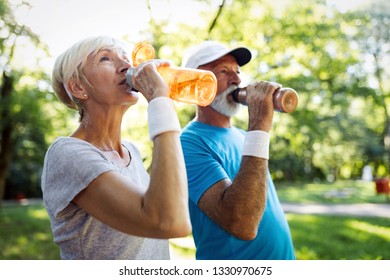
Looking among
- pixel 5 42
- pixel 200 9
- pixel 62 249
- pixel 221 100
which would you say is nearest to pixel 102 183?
pixel 62 249

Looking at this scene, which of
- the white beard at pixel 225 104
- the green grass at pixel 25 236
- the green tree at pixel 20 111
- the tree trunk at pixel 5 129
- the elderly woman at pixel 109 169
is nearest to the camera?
the elderly woman at pixel 109 169

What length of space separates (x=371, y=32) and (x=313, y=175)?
743cm

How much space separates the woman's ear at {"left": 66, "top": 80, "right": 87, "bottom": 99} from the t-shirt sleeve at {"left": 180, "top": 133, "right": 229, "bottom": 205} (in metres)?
0.32

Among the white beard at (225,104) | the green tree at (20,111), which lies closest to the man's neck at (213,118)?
the white beard at (225,104)

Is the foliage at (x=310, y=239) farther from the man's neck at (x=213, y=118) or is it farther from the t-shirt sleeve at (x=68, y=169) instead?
the t-shirt sleeve at (x=68, y=169)

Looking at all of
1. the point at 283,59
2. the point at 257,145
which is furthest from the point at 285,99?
the point at 283,59

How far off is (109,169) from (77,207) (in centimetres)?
10

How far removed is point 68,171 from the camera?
0.72 meters

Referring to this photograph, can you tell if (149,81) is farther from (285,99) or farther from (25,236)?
(25,236)

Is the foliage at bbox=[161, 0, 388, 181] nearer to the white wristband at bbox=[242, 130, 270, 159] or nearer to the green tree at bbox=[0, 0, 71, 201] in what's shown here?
the green tree at bbox=[0, 0, 71, 201]

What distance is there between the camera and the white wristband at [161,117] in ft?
2.27

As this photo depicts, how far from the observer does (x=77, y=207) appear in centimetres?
74

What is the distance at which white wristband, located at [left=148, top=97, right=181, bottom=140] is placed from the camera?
0.69m
